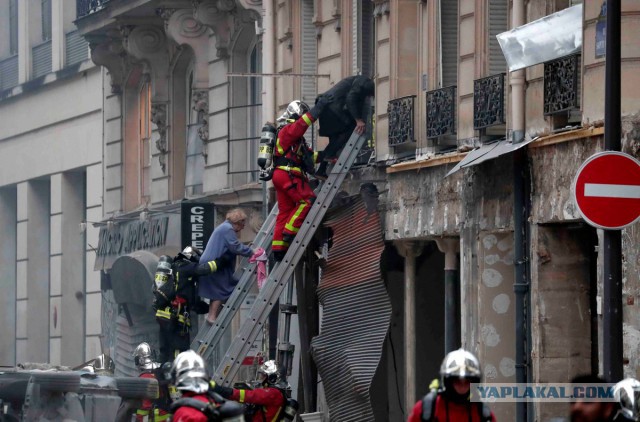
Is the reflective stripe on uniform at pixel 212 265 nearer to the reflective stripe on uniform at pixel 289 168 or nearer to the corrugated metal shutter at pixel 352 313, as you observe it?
the corrugated metal shutter at pixel 352 313

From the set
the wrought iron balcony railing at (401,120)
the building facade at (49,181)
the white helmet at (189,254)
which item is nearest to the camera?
the wrought iron balcony railing at (401,120)

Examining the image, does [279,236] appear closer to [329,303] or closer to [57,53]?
[329,303]

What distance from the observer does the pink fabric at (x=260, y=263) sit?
2186cm

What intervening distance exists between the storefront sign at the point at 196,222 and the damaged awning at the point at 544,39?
1038cm

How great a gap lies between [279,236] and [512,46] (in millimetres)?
4621

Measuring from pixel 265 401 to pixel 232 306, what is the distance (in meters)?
3.20

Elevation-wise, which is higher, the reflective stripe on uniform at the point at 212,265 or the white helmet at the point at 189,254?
the white helmet at the point at 189,254

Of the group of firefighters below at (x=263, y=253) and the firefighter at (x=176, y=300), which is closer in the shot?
the group of firefighters below at (x=263, y=253)

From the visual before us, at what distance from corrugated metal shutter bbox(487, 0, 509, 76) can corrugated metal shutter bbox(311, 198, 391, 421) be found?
123 inches

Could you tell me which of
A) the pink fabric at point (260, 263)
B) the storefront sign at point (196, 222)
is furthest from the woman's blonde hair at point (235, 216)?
the storefront sign at point (196, 222)

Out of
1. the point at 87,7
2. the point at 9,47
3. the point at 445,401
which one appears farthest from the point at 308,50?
the point at 9,47

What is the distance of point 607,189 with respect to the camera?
527 inches

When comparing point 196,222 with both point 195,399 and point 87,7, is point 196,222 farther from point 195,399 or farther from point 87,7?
point 195,399

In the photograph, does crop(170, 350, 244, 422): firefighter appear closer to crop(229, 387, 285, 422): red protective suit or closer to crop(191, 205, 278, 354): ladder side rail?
crop(229, 387, 285, 422): red protective suit
